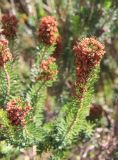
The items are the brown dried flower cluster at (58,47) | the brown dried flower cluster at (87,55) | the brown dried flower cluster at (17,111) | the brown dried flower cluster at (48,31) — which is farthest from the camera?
the brown dried flower cluster at (58,47)

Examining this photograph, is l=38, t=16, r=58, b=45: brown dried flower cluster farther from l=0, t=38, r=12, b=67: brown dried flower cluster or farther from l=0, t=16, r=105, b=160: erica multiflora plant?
l=0, t=38, r=12, b=67: brown dried flower cluster

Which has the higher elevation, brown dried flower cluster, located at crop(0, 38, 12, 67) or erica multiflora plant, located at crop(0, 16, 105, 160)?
brown dried flower cluster, located at crop(0, 38, 12, 67)

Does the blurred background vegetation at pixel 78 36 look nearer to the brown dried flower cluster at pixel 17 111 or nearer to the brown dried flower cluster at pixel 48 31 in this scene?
the brown dried flower cluster at pixel 48 31

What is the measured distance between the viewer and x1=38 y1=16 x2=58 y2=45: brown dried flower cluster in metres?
1.77

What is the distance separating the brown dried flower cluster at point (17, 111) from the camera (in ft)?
4.98

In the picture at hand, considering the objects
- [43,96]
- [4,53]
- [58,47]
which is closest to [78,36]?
[58,47]

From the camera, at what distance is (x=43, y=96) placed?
1.79 meters

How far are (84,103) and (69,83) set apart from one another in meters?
1.19

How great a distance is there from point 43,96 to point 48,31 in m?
0.30

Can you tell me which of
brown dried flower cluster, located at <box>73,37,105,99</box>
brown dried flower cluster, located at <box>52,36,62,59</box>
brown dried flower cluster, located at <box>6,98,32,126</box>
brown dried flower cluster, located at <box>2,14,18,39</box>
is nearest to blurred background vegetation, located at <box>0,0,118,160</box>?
brown dried flower cluster, located at <box>52,36,62,59</box>

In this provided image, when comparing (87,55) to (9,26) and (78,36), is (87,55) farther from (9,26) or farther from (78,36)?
(78,36)

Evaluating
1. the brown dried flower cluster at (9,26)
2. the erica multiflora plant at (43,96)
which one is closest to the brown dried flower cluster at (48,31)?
the erica multiflora plant at (43,96)

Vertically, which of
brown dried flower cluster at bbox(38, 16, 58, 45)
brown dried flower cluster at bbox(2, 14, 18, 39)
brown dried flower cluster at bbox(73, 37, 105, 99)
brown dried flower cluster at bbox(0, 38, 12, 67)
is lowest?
brown dried flower cluster at bbox(73, 37, 105, 99)

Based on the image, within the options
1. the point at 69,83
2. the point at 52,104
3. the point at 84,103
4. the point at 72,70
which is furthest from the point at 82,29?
the point at 84,103
